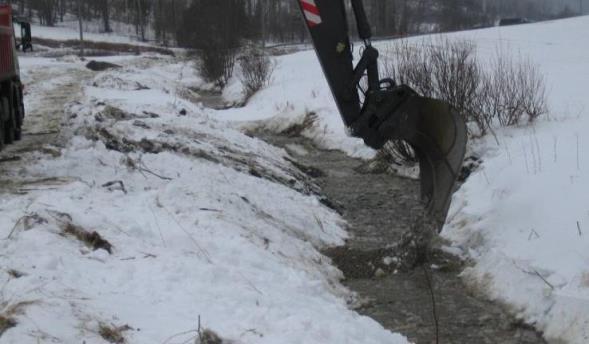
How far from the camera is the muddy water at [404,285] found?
17.7 ft

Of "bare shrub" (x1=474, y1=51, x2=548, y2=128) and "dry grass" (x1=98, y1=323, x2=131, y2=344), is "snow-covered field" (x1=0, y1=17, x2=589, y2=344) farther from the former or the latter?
"bare shrub" (x1=474, y1=51, x2=548, y2=128)

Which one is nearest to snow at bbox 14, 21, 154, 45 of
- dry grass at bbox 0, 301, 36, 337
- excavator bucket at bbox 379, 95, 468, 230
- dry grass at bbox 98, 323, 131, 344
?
excavator bucket at bbox 379, 95, 468, 230

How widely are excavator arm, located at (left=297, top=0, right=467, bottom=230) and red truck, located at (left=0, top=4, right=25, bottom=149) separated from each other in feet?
19.7

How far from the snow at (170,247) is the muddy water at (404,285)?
0.98ft

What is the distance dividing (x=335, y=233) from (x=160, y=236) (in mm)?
2397

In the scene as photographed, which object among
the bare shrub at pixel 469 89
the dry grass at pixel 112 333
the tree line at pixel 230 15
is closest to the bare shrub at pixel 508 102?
the bare shrub at pixel 469 89

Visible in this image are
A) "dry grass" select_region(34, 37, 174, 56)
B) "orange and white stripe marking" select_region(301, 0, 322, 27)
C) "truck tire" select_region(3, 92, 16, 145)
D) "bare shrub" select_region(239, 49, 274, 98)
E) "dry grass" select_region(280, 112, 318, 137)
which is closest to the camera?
"orange and white stripe marking" select_region(301, 0, 322, 27)

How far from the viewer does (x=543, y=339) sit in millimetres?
5074

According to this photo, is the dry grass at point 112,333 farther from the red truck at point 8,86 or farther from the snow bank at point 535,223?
the red truck at point 8,86

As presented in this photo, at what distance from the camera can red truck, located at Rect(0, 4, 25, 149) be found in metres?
10.7

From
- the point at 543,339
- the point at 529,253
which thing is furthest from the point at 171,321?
the point at 529,253

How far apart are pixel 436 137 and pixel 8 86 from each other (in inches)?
308

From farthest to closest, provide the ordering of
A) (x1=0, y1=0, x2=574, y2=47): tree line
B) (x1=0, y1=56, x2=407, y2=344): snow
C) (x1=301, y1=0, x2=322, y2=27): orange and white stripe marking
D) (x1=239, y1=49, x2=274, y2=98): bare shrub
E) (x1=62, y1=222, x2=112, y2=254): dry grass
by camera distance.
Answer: (x1=0, y1=0, x2=574, y2=47): tree line → (x1=239, y1=49, x2=274, y2=98): bare shrub → (x1=301, y1=0, x2=322, y2=27): orange and white stripe marking → (x1=62, y1=222, x2=112, y2=254): dry grass → (x1=0, y1=56, x2=407, y2=344): snow

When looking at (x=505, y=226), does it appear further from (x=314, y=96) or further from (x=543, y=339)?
(x=314, y=96)
